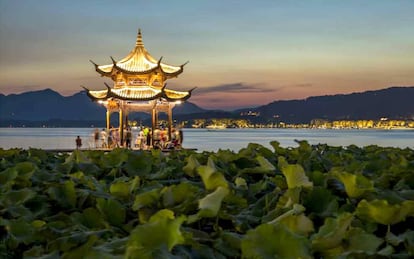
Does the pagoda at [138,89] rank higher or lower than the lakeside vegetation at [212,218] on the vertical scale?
higher

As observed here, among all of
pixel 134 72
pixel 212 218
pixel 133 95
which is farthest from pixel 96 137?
pixel 212 218

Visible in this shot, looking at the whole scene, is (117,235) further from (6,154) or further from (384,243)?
(6,154)

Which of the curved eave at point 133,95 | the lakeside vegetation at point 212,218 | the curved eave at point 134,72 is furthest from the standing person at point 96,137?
the lakeside vegetation at point 212,218

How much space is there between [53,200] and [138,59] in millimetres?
35337

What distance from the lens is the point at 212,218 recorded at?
178cm

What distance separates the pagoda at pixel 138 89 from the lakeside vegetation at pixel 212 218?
32.4 metres

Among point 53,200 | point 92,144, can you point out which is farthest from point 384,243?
point 92,144

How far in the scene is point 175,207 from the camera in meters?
1.92

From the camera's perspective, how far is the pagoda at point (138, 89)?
35.1 m

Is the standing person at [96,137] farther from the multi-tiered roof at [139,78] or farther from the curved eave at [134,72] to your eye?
the curved eave at [134,72]

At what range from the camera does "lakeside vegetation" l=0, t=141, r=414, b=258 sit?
1253 millimetres

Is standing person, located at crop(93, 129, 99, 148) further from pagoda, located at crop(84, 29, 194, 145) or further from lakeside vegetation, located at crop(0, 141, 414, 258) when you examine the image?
lakeside vegetation, located at crop(0, 141, 414, 258)

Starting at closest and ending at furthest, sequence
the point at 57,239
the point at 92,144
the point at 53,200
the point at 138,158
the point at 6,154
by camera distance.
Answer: the point at 57,239, the point at 53,200, the point at 138,158, the point at 6,154, the point at 92,144

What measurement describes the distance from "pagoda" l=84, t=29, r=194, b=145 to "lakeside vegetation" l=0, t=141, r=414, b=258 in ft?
106
